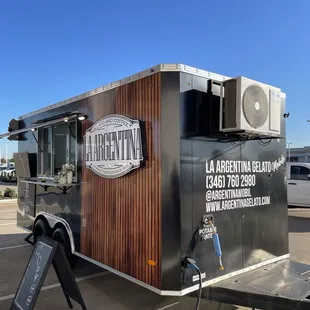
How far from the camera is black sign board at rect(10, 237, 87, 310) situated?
11.2 feet

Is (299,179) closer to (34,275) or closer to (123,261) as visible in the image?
(123,261)

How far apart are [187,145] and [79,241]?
2.36 meters

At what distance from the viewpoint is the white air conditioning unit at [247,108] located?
328 centimetres

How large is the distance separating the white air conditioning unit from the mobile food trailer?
0.01 metres

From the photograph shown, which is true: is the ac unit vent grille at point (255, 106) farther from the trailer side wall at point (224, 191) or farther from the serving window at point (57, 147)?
the serving window at point (57, 147)

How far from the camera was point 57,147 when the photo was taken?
5.50 metres

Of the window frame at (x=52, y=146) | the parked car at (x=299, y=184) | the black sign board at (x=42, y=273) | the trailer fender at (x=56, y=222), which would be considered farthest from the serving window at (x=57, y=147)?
the parked car at (x=299, y=184)

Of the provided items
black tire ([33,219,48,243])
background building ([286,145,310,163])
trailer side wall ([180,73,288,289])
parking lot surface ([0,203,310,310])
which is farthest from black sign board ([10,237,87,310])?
background building ([286,145,310,163])

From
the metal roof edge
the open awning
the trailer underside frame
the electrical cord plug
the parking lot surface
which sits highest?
the metal roof edge

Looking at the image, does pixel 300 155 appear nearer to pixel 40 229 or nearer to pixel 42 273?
pixel 40 229

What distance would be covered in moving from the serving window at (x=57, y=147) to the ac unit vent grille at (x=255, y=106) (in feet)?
8.38

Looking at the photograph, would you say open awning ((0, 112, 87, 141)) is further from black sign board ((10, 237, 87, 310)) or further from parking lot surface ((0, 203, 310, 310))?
parking lot surface ((0, 203, 310, 310))

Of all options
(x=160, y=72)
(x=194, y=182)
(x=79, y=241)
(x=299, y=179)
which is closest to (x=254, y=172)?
(x=194, y=182)

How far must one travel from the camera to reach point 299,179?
11.7m
